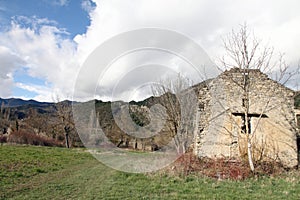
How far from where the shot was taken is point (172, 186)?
8602 mm

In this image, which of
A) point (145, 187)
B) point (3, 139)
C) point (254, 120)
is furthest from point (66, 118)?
point (145, 187)

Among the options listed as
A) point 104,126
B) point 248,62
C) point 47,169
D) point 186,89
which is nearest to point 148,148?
point 104,126

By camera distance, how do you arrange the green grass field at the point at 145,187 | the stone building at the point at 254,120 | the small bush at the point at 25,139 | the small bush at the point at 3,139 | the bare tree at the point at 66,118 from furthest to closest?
the bare tree at the point at 66,118
the small bush at the point at 25,139
the small bush at the point at 3,139
the stone building at the point at 254,120
the green grass field at the point at 145,187

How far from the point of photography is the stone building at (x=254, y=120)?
12.4 m

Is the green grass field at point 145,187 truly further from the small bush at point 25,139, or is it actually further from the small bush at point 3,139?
the small bush at point 25,139

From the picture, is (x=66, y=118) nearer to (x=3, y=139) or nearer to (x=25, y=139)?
(x=25, y=139)

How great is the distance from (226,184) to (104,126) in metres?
21.9

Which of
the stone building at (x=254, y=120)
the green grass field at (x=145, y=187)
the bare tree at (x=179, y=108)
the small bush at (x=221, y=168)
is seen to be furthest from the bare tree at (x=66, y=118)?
the stone building at (x=254, y=120)

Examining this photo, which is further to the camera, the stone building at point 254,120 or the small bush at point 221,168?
the stone building at point 254,120

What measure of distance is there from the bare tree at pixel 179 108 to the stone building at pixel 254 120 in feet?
19.1

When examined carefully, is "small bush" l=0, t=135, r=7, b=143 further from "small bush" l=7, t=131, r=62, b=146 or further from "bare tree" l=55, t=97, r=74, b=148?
"bare tree" l=55, t=97, r=74, b=148

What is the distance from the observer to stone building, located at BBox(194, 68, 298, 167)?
1238cm

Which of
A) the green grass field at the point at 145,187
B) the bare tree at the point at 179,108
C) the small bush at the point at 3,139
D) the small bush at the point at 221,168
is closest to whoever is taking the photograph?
the green grass field at the point at 145,187

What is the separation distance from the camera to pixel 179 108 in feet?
77.8
